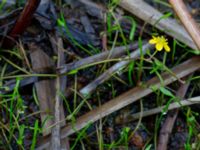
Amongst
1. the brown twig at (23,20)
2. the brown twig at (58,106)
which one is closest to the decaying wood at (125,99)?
the brown twig at (58,106)

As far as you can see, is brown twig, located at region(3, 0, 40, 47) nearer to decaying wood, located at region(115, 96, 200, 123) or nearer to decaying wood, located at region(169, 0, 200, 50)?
decaying wood, located at region(115, 96, 200, 123)

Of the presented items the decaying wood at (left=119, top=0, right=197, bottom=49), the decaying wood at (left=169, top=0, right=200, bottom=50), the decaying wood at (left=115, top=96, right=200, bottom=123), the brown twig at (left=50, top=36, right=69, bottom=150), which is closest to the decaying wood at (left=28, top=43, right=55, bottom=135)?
the brown twig at (left=50, top=36, right=69, bottom=150)

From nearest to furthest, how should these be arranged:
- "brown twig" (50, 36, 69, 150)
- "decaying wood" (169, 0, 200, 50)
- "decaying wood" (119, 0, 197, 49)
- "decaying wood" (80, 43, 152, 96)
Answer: "decaying wood" (169, 0, 200, 50) → "brown twig" (50, 36, 69, 150) → "decaying wood" (80, 43, 152, 96) → "decaying wood" (119, 0, 197, 49)

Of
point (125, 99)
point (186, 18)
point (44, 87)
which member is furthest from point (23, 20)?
point (186, 18)

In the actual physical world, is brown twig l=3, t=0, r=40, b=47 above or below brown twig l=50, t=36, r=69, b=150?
above

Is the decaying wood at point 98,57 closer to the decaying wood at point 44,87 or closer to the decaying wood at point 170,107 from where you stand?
the decaying wood at point 44,87

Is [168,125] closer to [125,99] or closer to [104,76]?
[125,99]

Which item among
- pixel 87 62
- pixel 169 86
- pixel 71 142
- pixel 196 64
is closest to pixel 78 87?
pixel 87 62
